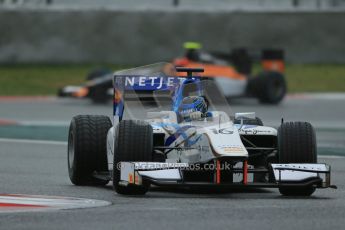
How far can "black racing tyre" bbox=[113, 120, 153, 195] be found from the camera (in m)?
11.4

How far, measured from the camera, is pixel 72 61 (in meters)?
31.9

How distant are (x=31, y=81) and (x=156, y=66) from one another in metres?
17.8

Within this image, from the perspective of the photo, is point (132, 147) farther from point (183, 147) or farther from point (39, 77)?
point (39, 77)

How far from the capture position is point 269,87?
2742 cm

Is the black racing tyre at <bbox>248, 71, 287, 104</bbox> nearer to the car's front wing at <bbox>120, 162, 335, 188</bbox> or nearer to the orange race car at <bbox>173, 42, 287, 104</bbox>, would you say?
the orange race car at <bbox>173, 42, 287, 104</bbox>

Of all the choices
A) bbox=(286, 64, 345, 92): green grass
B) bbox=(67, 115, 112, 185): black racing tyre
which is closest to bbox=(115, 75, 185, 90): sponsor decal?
bbox=(67, 115, 112, 185): black racing tyre

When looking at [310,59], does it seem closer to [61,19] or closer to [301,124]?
[61,19]

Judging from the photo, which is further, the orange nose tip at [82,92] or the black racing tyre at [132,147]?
the orange nose tip at [82,92]

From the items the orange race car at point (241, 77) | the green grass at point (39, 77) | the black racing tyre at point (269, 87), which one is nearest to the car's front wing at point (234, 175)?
the orange race car at point (241, 77)

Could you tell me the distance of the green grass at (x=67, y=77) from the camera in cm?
2995

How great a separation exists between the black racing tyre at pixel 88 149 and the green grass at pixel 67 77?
53.9 feet

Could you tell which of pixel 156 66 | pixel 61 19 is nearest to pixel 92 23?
pixel 61 19

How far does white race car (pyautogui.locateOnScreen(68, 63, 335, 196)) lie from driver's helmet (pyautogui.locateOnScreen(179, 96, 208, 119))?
61 mm

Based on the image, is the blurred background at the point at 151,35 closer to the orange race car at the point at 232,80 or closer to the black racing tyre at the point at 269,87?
the orange race car at the point at 232,80
